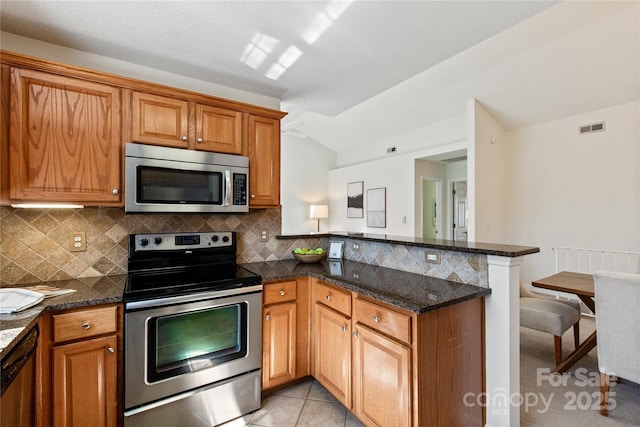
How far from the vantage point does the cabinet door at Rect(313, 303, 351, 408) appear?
73.8 inches

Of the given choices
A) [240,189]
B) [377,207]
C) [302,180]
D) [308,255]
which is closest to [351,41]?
[240,189]

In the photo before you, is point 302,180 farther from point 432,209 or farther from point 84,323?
point 84,323

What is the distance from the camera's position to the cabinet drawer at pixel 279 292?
2070 mm

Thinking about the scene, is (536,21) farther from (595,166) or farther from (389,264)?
(389,264)

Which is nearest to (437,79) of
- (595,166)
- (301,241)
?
(595,166)

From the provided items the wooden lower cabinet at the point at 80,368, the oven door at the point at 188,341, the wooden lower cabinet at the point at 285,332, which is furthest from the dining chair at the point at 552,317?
the wooden lower cabinet at the point at 80,368

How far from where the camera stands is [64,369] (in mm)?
1465

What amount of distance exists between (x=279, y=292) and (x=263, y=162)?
1.05 m

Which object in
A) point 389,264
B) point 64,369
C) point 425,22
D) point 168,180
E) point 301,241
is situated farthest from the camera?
point 301,241

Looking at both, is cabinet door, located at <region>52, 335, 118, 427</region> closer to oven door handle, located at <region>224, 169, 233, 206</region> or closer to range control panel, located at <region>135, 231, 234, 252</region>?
range control panel, located at <region>135, 231, 234, 252</region>

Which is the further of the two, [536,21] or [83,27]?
[536,21]

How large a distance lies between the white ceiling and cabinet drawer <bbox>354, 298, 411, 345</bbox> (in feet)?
5.34

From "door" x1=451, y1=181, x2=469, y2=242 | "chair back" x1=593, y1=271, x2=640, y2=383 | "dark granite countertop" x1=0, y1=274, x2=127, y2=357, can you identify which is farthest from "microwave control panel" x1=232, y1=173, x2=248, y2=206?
"door" x1=451, y1=181, x2=469, y2=242

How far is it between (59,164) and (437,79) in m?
4.23
